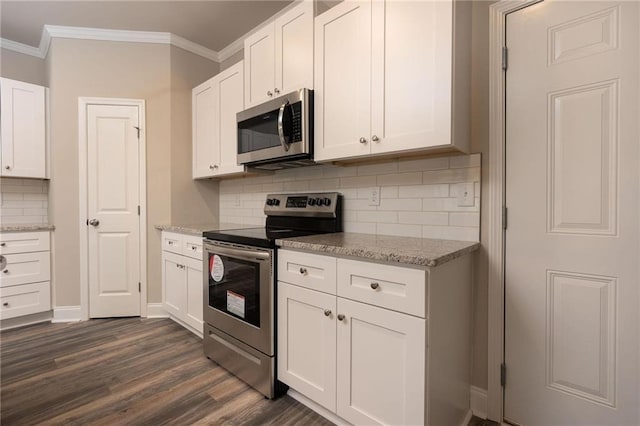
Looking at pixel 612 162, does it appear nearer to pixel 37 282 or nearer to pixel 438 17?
pixel 438 17

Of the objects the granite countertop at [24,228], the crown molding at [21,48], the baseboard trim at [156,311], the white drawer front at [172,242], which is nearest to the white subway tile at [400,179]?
the white drawer front at [172,242]

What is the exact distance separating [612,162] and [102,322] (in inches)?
152

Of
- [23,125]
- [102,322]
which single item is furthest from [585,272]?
[23,125]

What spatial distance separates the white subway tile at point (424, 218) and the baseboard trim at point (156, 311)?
251 centimetres

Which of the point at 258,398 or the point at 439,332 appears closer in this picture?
the point at 439,332

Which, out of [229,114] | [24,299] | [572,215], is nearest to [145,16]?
[229,114]

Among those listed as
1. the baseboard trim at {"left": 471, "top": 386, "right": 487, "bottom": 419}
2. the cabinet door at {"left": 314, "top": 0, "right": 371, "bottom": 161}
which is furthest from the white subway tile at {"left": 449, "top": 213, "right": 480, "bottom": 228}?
the baseboard trim at {"left": 471, "top": 386, "right": 487, "bottom": 419}

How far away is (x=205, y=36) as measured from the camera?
3.04 m

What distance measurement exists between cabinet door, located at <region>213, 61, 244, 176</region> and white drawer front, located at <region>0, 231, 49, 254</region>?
5.76 ft

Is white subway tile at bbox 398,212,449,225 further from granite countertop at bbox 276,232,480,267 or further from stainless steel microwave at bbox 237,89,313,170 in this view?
stainless steel microwave at bbox 237,89,313,170

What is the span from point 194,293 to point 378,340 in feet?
5.66

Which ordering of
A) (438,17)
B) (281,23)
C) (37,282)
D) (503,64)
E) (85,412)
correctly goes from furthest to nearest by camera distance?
(37,282), (281,23), (85,412), (503,64), (438,17)

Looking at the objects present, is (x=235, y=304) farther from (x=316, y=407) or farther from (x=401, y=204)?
(x=401, y=204)

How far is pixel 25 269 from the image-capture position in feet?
9.47
